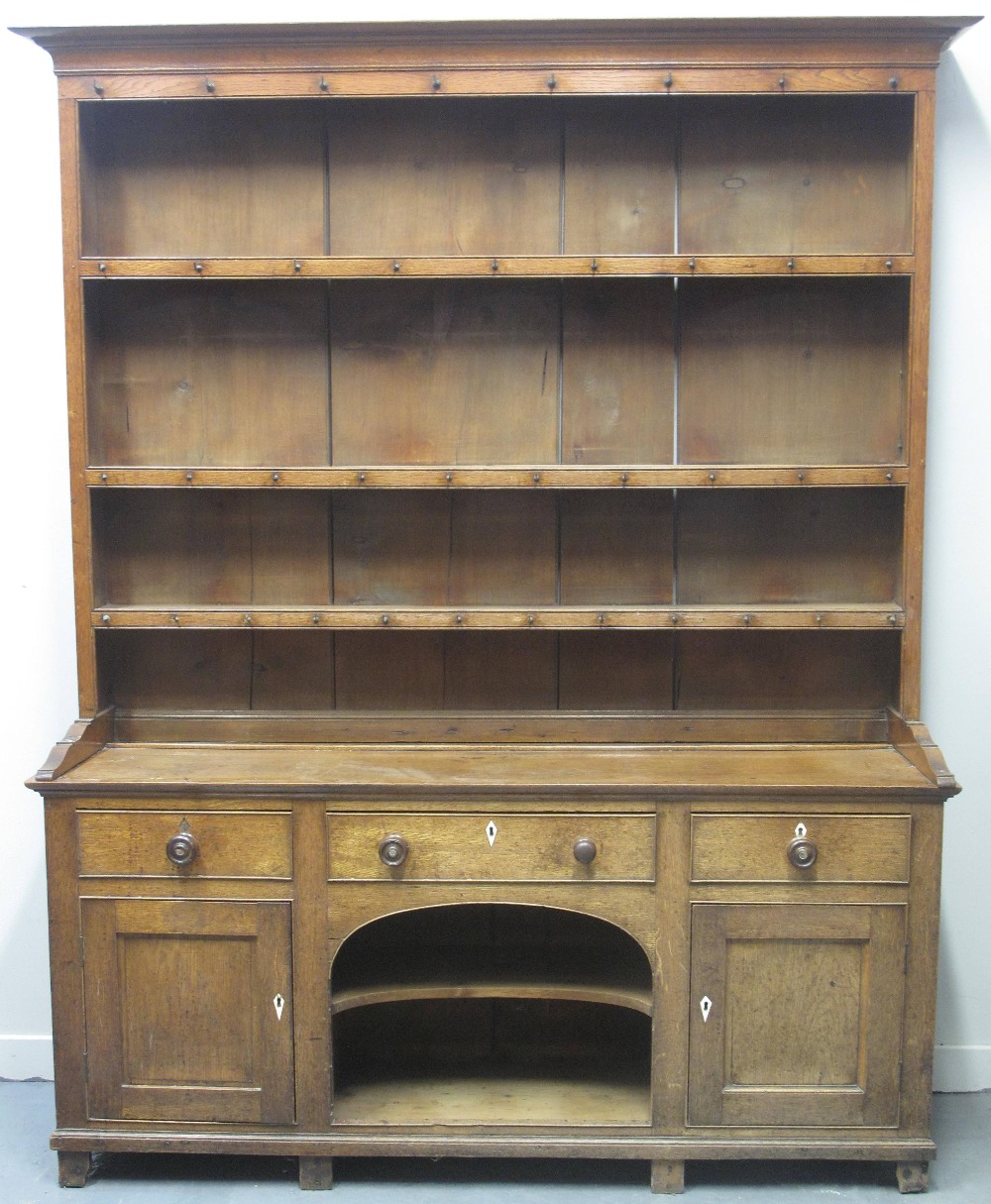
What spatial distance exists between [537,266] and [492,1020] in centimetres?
179

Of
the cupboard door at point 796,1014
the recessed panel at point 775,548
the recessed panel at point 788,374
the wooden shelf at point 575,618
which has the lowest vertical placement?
the cupboard door at point 796,1014

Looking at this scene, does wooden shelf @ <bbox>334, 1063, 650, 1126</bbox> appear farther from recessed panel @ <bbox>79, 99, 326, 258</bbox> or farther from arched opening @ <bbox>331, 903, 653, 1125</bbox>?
recessed panel @ <bbox>79, 99, 326, 258</bbox>

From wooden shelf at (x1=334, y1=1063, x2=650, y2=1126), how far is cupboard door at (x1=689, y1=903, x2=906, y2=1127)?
0.72ft

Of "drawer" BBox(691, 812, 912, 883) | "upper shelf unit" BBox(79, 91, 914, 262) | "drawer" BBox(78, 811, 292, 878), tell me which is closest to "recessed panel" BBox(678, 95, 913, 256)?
"upper shelf unit" BBox(79, 91, 914, 262)

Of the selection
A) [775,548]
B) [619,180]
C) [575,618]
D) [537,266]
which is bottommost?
[575,618]

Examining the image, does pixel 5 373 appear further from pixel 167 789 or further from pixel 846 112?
pixel 846 112

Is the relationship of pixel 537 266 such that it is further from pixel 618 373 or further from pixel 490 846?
pixel 490 846

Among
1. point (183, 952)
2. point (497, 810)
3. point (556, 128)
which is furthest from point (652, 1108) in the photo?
point (556, 128)

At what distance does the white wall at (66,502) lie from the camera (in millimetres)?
2697

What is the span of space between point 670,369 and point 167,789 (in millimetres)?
1457

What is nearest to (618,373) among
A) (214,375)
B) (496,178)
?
(496,178)

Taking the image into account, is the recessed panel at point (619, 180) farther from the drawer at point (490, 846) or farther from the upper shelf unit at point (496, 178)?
the drawer at point (490, 846)

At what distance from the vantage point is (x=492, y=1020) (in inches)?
111

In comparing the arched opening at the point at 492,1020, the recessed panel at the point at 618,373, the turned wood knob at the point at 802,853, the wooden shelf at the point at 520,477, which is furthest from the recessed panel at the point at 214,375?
the turned wood knob at the point at 802,853
